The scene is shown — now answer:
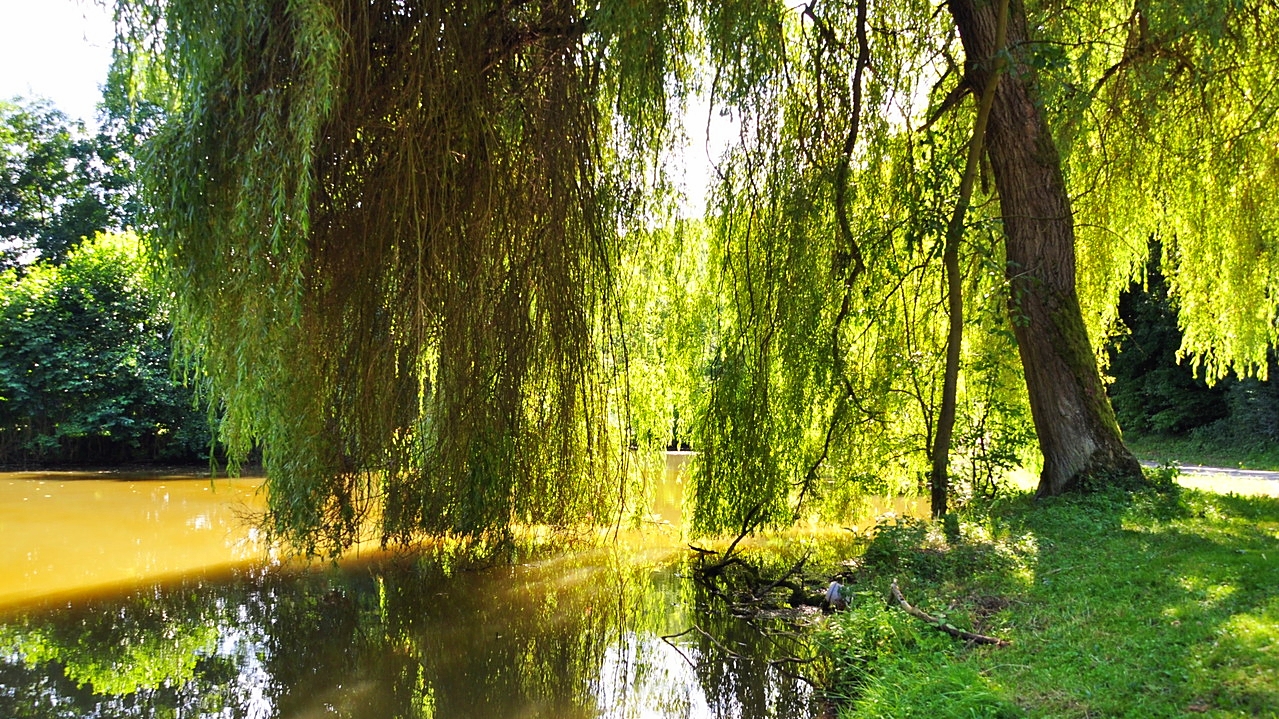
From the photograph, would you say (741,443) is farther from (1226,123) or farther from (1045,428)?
(1226,123)

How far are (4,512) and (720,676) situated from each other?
10.2 m

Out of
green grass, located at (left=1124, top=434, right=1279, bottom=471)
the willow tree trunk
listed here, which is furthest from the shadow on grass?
green grass, located at (left=1124, top=434, right=1279, bottom=471)

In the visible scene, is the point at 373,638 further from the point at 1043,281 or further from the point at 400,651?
the point at 1043,281

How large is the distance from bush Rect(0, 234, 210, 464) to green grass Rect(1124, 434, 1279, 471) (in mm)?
17823

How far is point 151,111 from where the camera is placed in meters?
4.55

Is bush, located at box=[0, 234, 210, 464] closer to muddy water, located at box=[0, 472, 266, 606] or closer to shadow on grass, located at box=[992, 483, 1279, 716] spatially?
muddy water, located at box=[0, 472, 266, 606]

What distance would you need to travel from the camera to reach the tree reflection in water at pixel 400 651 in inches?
180

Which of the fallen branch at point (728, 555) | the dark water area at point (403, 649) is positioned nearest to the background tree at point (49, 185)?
the dark water area at point (403, 649)

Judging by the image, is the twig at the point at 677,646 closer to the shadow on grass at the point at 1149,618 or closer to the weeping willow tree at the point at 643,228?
the weeping willow tree at the point at 643,228

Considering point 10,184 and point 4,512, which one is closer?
point 4,512

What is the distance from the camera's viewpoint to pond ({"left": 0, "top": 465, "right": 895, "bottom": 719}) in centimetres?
461

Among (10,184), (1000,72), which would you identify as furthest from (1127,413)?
(10,184)

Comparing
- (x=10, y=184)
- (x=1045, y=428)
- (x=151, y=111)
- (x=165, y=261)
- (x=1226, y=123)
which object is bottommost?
(x=1045, y=428)

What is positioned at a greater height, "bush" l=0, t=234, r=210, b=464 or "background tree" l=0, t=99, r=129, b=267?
"background tree" l=0, t=99, r=129, b=267
